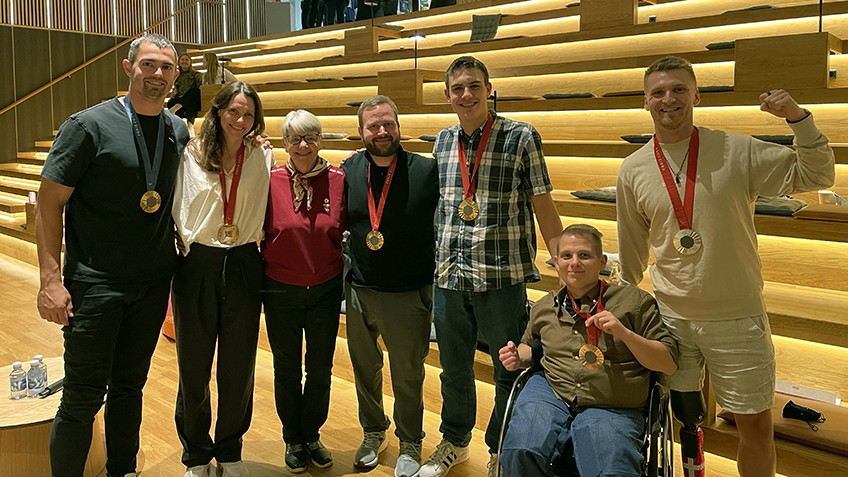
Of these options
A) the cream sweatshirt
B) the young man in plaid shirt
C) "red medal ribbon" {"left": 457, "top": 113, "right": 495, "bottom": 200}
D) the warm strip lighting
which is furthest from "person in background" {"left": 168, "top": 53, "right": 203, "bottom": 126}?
the cream sweatshirt

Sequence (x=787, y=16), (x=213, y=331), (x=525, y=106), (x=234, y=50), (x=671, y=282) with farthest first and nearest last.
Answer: (x=234, y=50) → (x=525, y=106) → (x=787, y=16) → (x=213, y=331) → (x=671, y=282)

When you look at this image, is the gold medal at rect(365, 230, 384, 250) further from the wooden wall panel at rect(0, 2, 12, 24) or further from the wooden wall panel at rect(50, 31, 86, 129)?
the wooden wall panel at rect(0, 2, 12, 24)

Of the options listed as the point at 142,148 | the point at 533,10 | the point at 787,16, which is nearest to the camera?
the point at 142,148

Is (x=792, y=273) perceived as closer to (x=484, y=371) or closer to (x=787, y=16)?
(x=484, y=371)

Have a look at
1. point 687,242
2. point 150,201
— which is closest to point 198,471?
point 150,201

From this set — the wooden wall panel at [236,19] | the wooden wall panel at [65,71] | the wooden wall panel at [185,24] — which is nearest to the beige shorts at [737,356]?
the wooden wall panel at [65,71]

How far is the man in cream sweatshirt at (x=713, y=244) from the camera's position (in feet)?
5.60

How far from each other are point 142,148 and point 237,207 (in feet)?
1.12

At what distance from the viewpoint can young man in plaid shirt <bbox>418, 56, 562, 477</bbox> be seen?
2170 millimetres

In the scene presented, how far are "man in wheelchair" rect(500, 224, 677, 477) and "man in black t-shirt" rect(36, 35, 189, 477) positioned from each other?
3.83 feet

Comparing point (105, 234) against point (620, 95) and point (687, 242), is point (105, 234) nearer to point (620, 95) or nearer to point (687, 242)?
point (687, 242)

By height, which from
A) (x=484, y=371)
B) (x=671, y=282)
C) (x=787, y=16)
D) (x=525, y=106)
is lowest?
(x=484, y=371)

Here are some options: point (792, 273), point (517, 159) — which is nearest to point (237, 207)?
point (517, 159)

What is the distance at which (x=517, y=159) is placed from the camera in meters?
2.17
